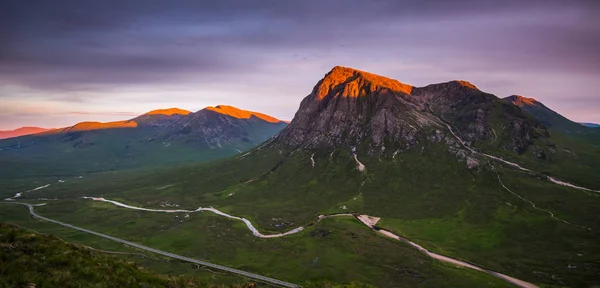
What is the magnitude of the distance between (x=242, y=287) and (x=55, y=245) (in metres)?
19.2

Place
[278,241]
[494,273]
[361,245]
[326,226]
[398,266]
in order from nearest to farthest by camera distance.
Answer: [494,273] → [398,266] → [361,245] → [278,241] → [326,226]

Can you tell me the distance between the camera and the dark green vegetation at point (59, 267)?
1069 inches

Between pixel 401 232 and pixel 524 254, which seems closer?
pixel 524 254

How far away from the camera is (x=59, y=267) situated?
29.8m

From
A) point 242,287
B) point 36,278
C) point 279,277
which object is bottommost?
point 279,277

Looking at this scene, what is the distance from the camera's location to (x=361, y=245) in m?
157

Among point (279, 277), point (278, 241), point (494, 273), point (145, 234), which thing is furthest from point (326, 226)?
point (145, 234)

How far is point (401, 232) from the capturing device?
17562 centimetres

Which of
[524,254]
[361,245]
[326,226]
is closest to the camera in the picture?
[524,254]

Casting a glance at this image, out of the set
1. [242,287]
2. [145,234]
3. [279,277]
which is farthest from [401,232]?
[242,287]

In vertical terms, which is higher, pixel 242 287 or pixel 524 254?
pixel 242 287

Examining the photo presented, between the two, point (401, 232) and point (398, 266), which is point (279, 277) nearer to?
point (398, 266)

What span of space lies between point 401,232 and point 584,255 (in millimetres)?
73677

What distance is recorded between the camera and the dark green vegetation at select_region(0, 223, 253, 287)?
2714 cm
